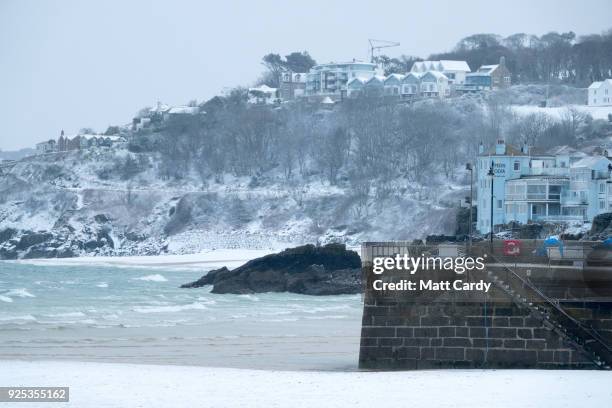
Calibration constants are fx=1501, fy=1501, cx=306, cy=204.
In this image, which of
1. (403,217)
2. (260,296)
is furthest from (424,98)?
(260,296)

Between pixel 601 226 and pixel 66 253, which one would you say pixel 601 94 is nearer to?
pixel 66 253

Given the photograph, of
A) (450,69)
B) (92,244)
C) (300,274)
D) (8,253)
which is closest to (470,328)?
(300,274)

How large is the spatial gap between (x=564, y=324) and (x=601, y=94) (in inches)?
5213

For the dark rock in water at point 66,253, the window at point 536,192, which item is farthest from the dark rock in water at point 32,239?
the window at point 536,192

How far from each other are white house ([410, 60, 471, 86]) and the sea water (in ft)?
361

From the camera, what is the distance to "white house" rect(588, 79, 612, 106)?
154875 mm

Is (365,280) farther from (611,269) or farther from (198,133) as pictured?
(198,133)

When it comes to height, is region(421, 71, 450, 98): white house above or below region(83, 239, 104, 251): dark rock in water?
Answer: above

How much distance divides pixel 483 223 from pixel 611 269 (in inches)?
2355

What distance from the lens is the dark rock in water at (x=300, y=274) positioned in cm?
6059

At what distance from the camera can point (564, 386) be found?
78.6ft

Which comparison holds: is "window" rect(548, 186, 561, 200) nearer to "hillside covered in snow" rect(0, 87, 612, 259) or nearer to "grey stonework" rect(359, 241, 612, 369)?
"hillside covered in snow" rect(0, 87, 612, 259)

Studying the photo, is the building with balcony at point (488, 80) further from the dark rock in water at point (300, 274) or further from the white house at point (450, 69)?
the dark rock in water at point (300, 274)

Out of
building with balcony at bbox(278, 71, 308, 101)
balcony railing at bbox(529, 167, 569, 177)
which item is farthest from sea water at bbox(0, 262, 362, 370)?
building with balcony at bbox(278, 71, 308, 101)
